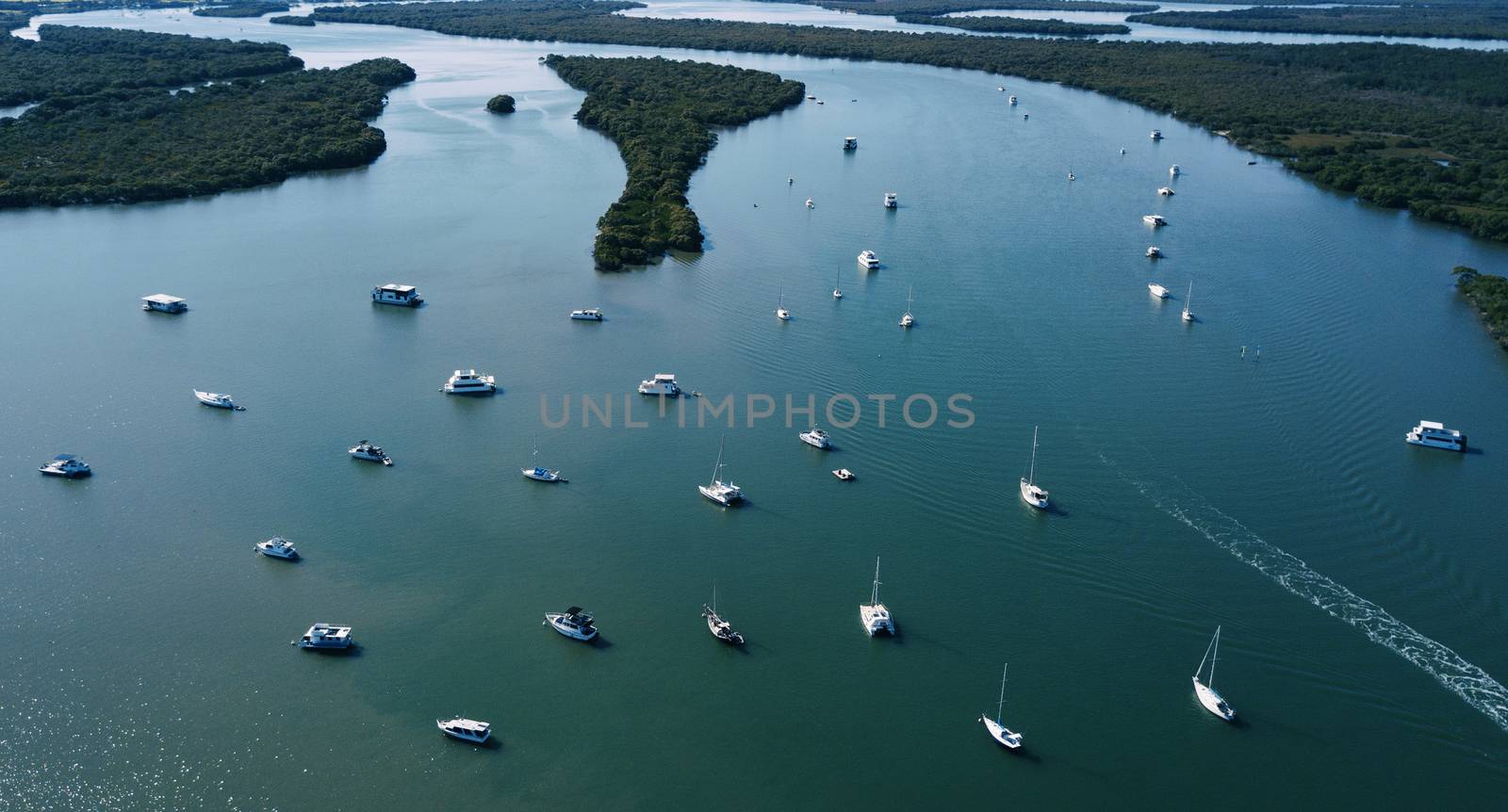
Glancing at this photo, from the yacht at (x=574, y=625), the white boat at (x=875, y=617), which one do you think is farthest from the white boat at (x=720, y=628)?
the white boat at (x=875, y=617)

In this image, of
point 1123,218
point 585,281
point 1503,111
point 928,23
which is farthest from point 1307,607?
point 928,23

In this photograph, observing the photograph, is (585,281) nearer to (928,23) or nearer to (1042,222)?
(1042,222)

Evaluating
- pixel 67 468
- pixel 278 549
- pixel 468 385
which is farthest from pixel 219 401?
pixel 278 549

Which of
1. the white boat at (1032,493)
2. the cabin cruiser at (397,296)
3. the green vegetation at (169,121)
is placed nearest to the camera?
the white boat at (1032,493)

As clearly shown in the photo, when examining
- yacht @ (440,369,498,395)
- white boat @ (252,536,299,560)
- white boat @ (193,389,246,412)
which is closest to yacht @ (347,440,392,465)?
yacht @ (440,369,498,395)

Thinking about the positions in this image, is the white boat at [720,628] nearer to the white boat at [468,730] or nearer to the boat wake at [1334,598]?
the white boat at [468,730]

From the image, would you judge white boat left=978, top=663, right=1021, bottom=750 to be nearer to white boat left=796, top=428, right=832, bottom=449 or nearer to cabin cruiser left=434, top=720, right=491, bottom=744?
cabin cruiser left=434, top=720, right=491, bottom=744

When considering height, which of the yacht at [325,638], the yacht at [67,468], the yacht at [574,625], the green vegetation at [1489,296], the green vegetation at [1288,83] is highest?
the green vegetation at [1288,83]
